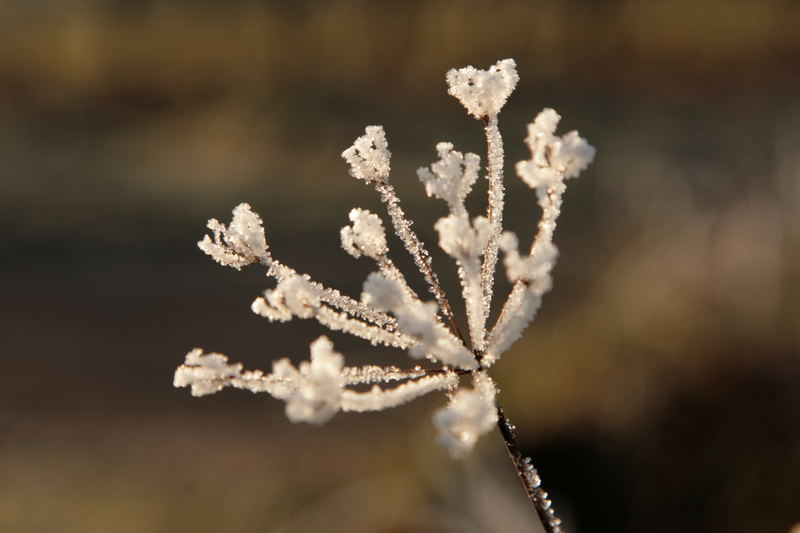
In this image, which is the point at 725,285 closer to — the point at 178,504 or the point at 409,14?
the point at 178,504

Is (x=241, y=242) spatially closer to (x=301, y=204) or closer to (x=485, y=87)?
(x=485, y=87)

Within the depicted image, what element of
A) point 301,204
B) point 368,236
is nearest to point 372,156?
point 368,236

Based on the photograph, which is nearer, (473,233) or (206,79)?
(473,233)

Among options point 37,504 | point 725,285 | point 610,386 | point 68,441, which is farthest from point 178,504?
point 725,285

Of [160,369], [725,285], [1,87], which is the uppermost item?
[1,87]

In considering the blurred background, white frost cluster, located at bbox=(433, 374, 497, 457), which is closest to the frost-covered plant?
white frost cluster, located at bbox=(433, 374, 497, 457)

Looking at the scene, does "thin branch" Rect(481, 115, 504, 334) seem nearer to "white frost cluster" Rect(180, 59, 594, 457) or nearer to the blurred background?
"white frost cluster" Rect(180, 59, 594, 457)
